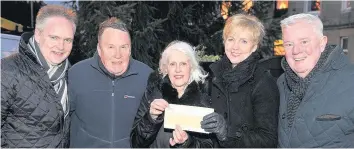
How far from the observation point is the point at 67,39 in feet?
9.21

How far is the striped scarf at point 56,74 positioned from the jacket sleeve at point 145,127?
0.56 meters

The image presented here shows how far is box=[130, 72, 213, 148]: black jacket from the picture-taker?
2695 millimetres

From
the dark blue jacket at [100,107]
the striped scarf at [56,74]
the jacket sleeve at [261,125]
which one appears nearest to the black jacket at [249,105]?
the jacket sleeve at [261,125]

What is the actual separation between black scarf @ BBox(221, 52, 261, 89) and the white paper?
270 mm

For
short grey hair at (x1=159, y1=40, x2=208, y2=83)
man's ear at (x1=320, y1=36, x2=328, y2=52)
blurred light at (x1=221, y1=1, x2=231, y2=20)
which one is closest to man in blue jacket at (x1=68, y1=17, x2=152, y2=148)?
short grey hair at (x1=159, y1=40, x2=208, y2=83)

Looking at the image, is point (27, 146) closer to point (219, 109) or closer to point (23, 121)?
point (23, 121)

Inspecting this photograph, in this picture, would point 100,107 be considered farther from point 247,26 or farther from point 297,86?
point 297,86

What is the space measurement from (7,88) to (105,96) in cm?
96

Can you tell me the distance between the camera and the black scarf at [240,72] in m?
2.57

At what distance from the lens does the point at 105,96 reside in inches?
Answer: 127

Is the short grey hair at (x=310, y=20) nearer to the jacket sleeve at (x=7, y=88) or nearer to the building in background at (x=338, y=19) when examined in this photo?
the jacket sleeve at (x=7, y=88)

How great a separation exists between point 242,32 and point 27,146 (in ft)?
5.67

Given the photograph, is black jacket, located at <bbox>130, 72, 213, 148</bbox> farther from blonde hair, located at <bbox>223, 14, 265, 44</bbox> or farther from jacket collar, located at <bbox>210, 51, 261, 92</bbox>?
blonde hair, located at <bbox>223, 14, 265, 44</bbox>

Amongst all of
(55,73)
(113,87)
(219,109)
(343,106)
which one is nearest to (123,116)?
(113,87)
